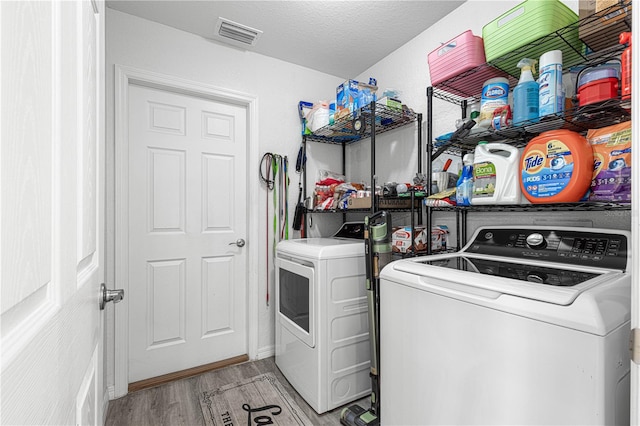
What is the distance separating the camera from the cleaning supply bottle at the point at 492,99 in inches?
54.4

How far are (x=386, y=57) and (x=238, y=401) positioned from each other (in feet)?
9.06

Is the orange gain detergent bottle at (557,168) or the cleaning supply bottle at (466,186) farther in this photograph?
the cleaning supply bottle at (466,186)

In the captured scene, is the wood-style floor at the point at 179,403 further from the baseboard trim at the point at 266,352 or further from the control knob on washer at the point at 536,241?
the control knob on washer at the point at 536,241

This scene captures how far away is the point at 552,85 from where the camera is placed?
3.71ft

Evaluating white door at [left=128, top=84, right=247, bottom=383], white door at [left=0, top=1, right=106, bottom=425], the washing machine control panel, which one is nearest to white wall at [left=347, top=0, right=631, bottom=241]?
the washing machine control panel

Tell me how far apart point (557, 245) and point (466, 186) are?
0.43 meters

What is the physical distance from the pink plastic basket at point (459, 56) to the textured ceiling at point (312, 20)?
62 cm

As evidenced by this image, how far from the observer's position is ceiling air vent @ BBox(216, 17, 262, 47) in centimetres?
208

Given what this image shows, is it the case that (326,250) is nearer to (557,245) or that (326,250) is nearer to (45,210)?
(557,245)

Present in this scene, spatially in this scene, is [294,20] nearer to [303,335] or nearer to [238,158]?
[238,158]

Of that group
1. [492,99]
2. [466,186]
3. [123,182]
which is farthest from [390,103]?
[123,182]

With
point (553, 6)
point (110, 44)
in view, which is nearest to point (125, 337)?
point (110, 44)

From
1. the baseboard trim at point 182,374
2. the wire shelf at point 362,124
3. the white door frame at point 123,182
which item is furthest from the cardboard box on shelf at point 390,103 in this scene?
the baseboard trim at point 182,374

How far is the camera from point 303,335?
1.91 m
